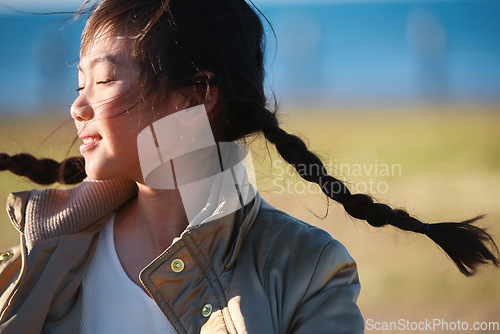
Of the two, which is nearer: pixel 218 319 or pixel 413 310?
pixel 218 319

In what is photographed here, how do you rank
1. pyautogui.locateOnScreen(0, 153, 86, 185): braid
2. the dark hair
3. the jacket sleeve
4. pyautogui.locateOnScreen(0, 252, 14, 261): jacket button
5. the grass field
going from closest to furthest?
the jacket sleeve
the dark hair
pyautogui.locateOnScreen(0, 252, 14, 261): jacket button
pyautogui.locateOnScreen(0, 153, 86, 185): braid
the grass field

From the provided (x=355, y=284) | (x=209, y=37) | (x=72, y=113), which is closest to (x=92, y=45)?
(x=72, y=113)

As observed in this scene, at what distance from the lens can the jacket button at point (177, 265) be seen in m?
1.46

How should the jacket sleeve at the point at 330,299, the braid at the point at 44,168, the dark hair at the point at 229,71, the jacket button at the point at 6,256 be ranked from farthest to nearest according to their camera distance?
the braid at the point at 44,168 → the jacket button at the point at 6,256 → the dark hair at the point at 229,71 → the jacket sleeve at the point at 330,299

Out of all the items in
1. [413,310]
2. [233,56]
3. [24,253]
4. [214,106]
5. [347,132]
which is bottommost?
[347,132]

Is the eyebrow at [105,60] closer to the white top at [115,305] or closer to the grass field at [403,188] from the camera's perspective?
the grass field at [403,188]

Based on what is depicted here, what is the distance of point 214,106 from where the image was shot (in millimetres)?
1634

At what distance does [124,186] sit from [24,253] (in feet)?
1.17

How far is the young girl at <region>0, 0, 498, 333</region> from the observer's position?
1438 millimetres

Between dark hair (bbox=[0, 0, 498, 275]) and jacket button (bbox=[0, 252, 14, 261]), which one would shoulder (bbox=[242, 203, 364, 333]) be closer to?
dark hair (bbox=[0, 0, 498, 275])

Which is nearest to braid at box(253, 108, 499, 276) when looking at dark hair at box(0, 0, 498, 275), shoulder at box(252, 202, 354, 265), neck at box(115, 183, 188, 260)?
dark hair at box(0, 0, 498, 275)

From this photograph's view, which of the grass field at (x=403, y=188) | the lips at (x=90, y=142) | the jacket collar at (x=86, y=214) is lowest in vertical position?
the grass field at (x=403, y=188)

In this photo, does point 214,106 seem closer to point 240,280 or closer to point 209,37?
point 209,37

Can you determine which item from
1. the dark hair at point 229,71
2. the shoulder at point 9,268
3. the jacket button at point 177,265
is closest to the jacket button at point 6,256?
the shoulder at point 9,268
